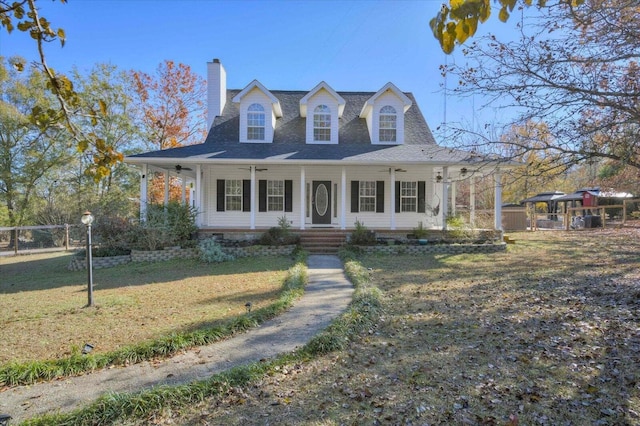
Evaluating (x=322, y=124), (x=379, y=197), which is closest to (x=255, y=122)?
(x=322, y=124)

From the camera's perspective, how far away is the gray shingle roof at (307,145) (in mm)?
13422

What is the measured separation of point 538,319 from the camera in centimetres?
518

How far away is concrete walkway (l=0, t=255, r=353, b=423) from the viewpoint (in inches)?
125

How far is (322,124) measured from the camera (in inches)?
615

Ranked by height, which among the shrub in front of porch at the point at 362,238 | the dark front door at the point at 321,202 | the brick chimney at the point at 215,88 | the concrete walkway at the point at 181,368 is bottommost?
the concrete walkway at the point at 181,368

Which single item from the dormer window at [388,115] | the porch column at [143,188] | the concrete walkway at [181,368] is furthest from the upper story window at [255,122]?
the concrete walkway at [181,368]

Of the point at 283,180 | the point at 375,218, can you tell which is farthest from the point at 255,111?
the point at 375,218

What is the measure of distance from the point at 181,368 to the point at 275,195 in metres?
11.7

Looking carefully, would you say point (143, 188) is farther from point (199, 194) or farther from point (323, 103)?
point (323, 103)

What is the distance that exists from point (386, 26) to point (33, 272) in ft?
42.4

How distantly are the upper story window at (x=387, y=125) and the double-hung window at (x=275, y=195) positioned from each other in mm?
4997

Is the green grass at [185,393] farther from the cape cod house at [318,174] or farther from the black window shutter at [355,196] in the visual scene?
the black window shutter at [355,196]

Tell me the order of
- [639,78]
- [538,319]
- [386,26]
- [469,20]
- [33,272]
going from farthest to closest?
[33,272] → [386,26] → [639,78] → [538,319] → [469,20]

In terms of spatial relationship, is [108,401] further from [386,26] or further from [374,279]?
[386,26]
